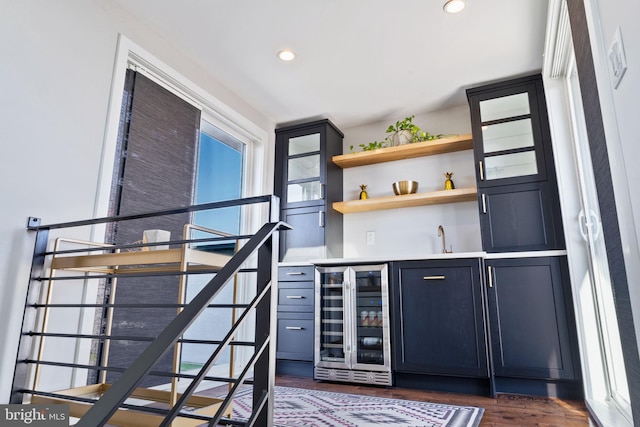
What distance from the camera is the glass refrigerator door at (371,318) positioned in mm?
2912

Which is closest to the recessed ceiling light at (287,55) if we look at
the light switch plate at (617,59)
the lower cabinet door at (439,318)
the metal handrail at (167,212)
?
the metal handrail at (167,212)

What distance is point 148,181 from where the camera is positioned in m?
2.62

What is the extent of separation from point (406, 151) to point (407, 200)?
0.48 metres

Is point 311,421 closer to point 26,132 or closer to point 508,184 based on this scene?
point 26,132

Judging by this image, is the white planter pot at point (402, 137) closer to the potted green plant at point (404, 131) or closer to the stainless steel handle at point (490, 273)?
the potted green plant at point (404, 131)

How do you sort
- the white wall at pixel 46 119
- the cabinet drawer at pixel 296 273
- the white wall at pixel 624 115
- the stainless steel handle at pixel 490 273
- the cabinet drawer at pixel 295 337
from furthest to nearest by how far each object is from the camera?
1. the cabinet drawer at pixel 296 273
2. the cabinet drawer at pixel 295 337
3. the stainless steel handle at pixel 490 273
4. the white wall at pixel 46 119
5. the white wall at pixel 624 115

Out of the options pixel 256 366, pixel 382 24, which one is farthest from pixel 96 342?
pixel 382 24

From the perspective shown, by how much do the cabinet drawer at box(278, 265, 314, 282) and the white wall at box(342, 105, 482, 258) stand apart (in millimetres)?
678

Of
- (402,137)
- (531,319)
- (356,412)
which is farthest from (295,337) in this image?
(402,137)

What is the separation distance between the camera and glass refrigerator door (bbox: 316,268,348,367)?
3066 millimetres

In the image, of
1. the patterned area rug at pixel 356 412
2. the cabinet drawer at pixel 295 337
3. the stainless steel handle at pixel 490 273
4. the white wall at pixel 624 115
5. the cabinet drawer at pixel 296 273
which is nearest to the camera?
the white wall at pixel 624 115

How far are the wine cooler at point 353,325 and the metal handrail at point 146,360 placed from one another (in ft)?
7.21
